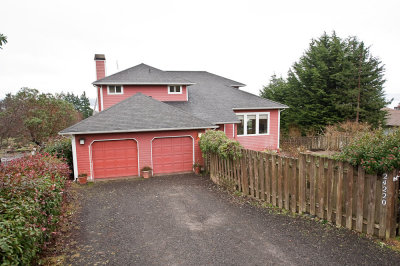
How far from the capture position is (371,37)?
2362 cm

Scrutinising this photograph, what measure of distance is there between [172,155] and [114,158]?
9.31ft

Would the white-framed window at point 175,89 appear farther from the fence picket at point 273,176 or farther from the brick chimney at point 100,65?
the fence picket at point 273,176

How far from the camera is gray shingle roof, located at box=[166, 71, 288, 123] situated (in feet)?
50.8

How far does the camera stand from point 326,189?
17.6ft

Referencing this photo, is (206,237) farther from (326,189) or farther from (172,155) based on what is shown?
(172,155)

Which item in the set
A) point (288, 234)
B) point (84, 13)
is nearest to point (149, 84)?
point (84, 13)

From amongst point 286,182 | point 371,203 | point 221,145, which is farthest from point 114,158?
point 371,203

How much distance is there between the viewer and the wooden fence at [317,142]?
18.8 metres

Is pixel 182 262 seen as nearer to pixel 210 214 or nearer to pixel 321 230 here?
pixel 210 214

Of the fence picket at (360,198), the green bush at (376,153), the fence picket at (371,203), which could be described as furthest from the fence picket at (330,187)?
the fence picket at (371,203)

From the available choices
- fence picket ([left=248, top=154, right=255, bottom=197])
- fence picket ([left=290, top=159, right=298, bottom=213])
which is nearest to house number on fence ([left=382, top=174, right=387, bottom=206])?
fence picket ([left=290, top=159, right=298, bottom=213])

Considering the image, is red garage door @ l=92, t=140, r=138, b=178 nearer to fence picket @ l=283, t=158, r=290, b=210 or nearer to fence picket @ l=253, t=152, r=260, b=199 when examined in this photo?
fence picket @ l=253, t=152, r=260, b=199

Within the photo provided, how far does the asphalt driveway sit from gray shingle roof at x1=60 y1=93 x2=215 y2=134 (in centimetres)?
393

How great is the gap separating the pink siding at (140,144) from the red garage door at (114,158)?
0.23 m
